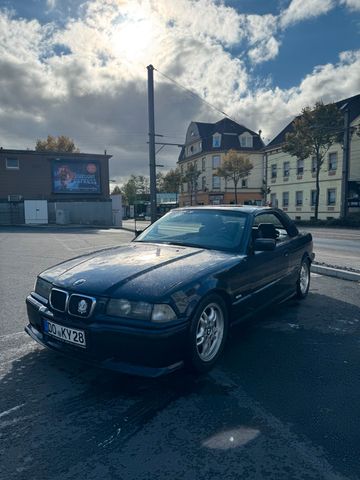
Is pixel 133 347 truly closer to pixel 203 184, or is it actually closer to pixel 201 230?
pixel 201 230

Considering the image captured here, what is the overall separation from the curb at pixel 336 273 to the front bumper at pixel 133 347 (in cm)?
556

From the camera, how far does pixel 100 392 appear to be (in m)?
2.72

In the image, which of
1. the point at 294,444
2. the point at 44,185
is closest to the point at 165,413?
the point at 294,444

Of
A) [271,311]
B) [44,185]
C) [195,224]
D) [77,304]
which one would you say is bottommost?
[271,311]

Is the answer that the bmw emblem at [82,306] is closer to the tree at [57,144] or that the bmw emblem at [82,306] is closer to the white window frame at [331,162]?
the white window frame at [331,162]

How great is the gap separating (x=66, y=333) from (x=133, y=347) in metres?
0.66

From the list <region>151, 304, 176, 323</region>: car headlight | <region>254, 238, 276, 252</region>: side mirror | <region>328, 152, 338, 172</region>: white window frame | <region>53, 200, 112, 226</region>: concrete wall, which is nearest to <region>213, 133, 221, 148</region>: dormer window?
<region>328, 152, 338, 172</region>: white window frame

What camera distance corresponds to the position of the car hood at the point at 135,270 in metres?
2.71

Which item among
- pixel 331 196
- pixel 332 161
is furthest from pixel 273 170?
pixel 331 196

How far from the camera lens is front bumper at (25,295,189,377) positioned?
251 centimetres

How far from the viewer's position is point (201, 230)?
13.6 feet

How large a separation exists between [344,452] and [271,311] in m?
2.84

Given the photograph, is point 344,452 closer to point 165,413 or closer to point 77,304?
point 165,413

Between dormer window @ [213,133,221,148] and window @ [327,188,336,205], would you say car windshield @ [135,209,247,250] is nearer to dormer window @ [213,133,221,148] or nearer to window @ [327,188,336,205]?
window @ [327,188,336,205]
